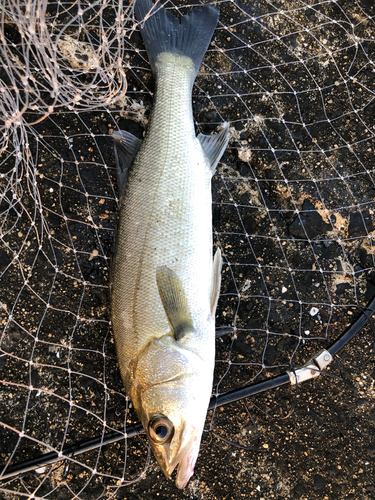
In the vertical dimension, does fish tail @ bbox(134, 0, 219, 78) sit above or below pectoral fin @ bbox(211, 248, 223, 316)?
above

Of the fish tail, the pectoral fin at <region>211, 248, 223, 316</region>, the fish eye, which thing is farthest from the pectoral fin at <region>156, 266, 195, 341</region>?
the fish tail

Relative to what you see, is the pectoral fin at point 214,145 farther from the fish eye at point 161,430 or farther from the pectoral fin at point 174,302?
the fish eye at point 161,430

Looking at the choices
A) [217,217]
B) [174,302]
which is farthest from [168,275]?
[217,217]

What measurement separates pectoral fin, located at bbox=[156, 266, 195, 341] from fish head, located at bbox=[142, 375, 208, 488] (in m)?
0.30

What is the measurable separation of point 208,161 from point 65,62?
1.35 metres

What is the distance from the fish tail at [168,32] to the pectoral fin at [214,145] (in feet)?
1.63

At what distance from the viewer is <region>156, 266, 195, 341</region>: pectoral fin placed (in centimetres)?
204

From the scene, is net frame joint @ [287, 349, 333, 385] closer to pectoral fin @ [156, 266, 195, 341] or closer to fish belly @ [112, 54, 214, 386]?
fish belly @ [112, 54, 214, 386]

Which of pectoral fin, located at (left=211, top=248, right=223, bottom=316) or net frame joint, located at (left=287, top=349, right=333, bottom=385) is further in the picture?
net frame joint, located at (left=287, top=349, right=333, bottom=385)

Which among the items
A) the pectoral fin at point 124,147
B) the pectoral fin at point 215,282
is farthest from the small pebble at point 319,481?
the pectoral fin at point 124,147

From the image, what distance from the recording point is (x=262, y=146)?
278cm

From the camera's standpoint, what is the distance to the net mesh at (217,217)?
2.52 metres

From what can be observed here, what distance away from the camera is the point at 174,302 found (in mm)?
2053

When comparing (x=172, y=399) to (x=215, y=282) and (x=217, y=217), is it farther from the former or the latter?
(x=217, y=217)
